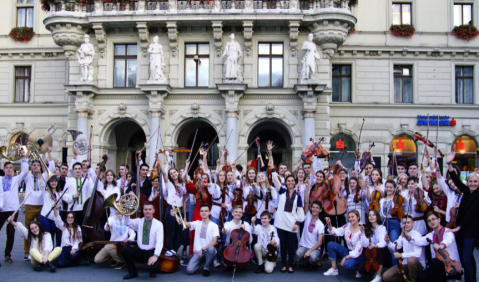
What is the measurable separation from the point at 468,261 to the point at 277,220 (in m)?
3.29

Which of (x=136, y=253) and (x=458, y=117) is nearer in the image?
(x=136, y=253)

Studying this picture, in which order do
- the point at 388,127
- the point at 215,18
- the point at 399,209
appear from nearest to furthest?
the point at 399,209 < the point at 215,18 < the point at 388,127

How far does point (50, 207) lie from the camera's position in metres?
8.93

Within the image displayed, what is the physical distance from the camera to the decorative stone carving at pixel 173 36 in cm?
1892

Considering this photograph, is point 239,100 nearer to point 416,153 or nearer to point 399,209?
point 416,153

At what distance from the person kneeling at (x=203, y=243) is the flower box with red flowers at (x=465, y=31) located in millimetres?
18299

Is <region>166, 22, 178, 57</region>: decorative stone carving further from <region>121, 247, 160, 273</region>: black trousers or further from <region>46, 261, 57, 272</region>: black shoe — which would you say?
<region>121, 247, 160, 273</region>: black trousers

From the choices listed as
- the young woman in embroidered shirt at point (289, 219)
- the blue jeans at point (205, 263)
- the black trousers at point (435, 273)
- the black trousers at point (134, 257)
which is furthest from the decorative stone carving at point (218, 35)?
the black trousers at point (435, 273)

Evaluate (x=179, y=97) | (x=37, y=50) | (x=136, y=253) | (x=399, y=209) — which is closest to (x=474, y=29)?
(x=179, y=97)

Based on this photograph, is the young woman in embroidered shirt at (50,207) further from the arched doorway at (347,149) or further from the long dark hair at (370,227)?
the arched doorway at (347,149)

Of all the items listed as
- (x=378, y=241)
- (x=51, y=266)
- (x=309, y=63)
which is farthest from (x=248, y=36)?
(x=51, y=266)

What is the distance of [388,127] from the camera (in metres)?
20.9

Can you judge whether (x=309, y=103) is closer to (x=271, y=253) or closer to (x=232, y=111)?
(x=232, y=111)

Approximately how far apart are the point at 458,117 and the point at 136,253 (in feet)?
60.7
